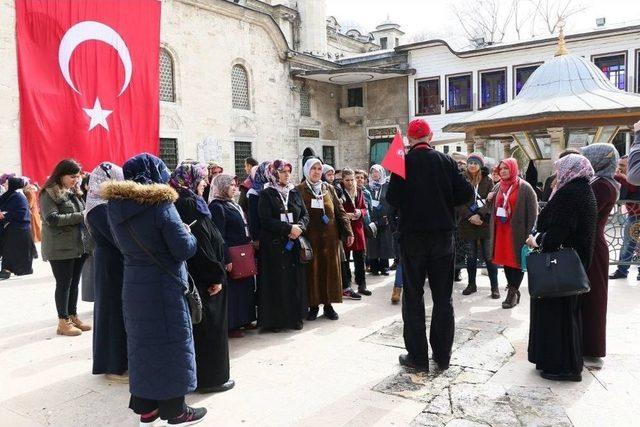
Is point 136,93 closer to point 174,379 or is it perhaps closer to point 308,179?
point 308,179

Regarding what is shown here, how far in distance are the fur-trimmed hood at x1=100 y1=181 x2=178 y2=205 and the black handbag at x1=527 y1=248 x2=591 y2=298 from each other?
2.68m

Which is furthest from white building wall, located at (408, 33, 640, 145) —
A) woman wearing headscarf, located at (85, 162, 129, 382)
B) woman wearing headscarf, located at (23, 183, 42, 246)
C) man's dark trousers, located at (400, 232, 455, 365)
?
woman wearing headscarf, located at (85, 162, 129, 382)

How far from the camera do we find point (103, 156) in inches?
554

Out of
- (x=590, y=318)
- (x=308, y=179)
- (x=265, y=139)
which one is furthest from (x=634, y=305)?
Answer: (x=265, y=139)

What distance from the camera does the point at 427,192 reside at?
3.85 meters

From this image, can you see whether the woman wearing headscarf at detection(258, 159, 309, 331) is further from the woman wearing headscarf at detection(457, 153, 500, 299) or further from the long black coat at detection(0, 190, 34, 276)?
the long black coat at detection(0, 190, 34, 276)

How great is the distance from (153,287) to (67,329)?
278 centimetres

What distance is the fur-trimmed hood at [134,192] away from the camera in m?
2.89

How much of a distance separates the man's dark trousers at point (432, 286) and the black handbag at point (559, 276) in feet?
2.16

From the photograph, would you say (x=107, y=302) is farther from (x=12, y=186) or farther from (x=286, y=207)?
(x=12, y=186)

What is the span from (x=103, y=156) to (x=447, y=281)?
1272 centimetres

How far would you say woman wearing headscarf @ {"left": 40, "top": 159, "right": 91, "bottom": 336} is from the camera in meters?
5.02

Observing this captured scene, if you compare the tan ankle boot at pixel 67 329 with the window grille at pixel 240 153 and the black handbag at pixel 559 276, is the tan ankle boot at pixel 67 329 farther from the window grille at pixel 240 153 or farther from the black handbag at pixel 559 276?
the window grille at pixel 240 153

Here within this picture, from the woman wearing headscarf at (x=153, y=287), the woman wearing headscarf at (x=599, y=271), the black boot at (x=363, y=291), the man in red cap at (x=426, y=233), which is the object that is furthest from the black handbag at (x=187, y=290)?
the black boot at (x=363, y=291)
